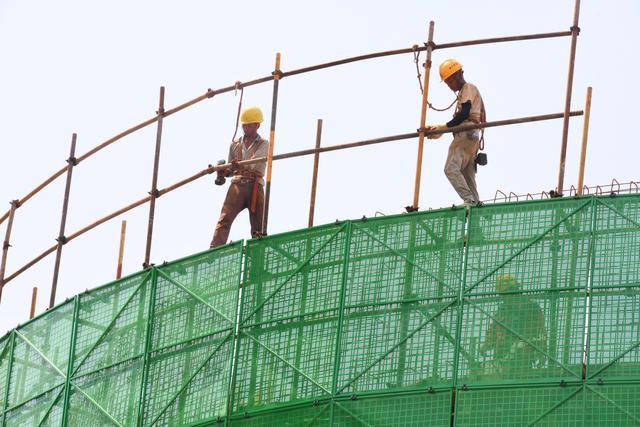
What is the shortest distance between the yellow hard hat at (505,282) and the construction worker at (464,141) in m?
1.95

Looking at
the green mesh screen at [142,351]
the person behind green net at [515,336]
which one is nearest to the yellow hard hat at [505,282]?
the person behind green net at [515,336]

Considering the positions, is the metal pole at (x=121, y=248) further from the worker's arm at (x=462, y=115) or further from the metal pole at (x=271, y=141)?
the worker's arm at (x=462, y=115)

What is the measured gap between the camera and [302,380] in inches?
1050

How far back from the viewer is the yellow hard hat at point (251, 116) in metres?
30.8

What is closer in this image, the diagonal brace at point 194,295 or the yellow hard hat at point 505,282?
the yellow hard hat at point 505,282

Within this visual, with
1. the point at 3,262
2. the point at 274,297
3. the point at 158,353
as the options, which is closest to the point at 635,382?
the point at 274,297

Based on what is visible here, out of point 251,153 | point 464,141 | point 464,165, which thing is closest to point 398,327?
point 464,165

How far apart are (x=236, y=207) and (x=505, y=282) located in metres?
5.53

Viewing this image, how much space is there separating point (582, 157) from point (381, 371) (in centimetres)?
387

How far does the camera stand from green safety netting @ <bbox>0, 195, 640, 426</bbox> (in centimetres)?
2544

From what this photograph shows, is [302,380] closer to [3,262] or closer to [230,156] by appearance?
[230,156]

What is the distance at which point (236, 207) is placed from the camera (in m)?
30.2

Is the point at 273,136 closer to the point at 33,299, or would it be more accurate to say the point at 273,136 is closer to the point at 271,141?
the point at 271,141

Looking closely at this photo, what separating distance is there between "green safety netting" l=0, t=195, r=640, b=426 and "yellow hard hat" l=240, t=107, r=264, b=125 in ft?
10.1
